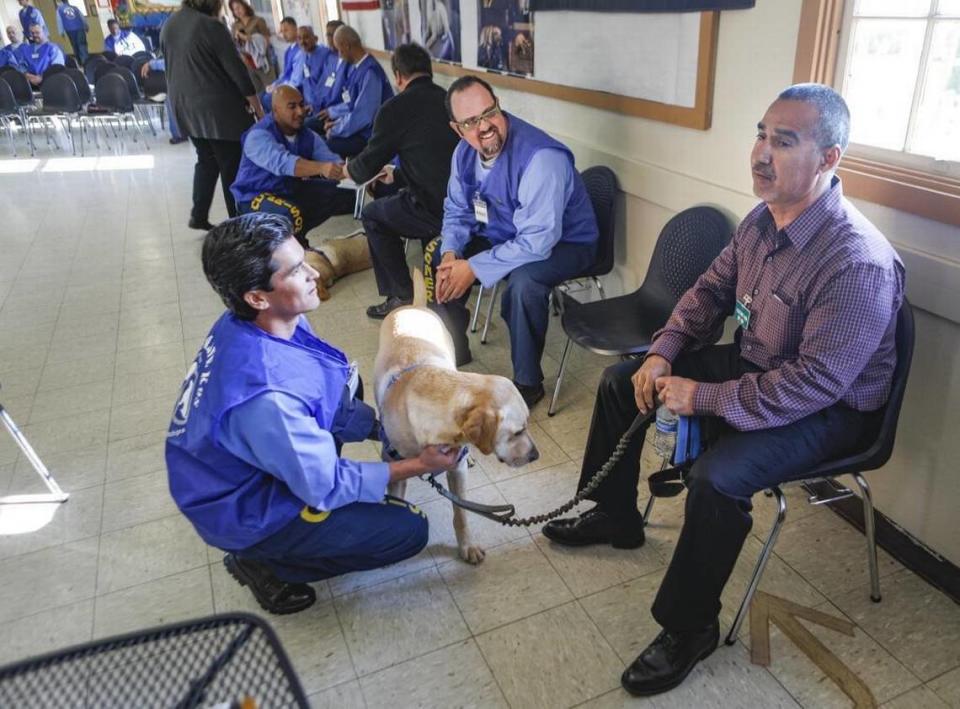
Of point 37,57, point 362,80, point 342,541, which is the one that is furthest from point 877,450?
point 37,57

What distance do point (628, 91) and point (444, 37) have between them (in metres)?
2.35

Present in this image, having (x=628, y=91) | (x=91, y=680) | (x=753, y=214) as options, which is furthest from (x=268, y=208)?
(x=91, y=680)

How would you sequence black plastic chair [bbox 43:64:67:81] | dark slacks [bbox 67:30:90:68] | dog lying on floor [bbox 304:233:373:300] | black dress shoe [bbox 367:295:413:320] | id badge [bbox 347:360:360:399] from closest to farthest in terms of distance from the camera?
id badge [bbox 347:360:360:399] < black dress shoe [bbox 367:295:413:320] < dog lying on floor [bbox 304:233:373:300] < black plastic chair [bbox 43:64:67:81] < dark slacks [bbox 67:30:90:68]

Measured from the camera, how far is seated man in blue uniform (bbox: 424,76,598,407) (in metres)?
2.71

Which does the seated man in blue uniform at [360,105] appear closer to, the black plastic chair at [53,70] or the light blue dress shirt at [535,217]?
the light blue dress shirt at [535,217]

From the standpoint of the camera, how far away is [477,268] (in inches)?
112

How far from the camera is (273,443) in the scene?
1522mm

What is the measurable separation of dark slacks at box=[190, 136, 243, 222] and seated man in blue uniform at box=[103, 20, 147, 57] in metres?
8.14

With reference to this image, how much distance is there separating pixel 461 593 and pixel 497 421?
0.58 metres

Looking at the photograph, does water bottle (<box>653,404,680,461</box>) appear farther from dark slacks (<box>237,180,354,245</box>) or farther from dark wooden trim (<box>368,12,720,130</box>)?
dark slacks (<box>237,180,354,245</box>)

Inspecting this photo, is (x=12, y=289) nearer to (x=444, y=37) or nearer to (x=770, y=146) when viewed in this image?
(x=444, y=37)

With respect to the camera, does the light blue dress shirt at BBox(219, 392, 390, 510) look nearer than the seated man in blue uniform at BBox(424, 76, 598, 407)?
Yes

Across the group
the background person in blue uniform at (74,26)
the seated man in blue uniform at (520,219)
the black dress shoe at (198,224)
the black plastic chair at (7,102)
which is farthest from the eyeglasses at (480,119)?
the background person in blue uniform at (74,26)

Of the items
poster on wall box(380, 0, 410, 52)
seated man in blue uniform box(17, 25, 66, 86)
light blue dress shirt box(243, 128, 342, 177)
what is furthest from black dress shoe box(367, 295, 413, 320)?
seated man in blue uniform box(17, 25, 66, 86)
